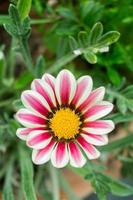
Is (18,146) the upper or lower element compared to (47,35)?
lower

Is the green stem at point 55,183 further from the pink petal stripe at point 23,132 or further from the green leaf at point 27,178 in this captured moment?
the pink petal stripe at point 23,132

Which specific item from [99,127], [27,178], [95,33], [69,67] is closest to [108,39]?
[95,33]

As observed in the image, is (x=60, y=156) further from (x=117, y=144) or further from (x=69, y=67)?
(x=69, y=67)

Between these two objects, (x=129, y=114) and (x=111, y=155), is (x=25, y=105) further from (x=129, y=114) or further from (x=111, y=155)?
(x=111, y=155)

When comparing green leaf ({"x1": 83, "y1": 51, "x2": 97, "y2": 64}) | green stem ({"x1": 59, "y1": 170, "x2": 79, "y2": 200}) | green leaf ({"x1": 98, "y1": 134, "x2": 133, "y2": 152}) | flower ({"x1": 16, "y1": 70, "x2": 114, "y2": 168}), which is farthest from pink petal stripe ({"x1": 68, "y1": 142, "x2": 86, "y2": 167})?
green stem ({"x1": 59, "y1": 170, "x2": 79, "y2": 200})

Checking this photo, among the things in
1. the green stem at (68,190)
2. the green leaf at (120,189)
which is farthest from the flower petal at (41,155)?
the green stem at (68,190)

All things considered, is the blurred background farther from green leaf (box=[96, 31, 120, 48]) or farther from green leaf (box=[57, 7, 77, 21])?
green leaf (box=[96, 31, 120, 48])

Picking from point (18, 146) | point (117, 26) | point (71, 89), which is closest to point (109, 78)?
point (117, 26)

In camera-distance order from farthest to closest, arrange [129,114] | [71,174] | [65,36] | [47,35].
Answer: [71,174]
[47,35]
[65,36]
[129,114]
